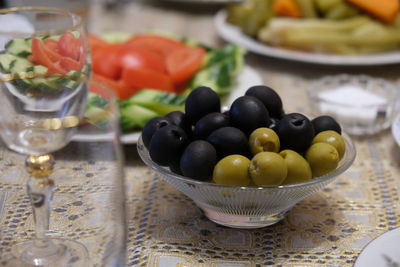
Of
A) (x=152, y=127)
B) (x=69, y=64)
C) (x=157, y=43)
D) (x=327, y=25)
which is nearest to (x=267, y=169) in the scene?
(x=152, y=127)

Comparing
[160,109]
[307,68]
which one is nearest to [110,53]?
[160,109]

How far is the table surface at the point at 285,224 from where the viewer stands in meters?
0.50

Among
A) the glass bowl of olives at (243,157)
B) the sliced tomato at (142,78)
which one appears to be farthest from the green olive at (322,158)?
the sliced tomato at (142,78)

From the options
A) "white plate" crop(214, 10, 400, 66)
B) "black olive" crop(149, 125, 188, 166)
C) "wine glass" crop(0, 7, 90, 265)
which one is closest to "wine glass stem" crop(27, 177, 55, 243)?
"wine glass" crop(0, 7, 90, 265)

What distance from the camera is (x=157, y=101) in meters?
0.73

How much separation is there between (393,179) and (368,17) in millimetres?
521

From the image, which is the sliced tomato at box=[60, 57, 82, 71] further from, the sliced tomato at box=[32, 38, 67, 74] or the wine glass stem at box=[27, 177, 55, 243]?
the wine glass stem at box=[27, 177, 55, 243]

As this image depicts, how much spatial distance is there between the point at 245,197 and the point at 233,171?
3 cm

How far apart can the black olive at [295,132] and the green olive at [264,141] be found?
0.01 m

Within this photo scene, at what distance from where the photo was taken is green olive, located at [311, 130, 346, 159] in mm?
527

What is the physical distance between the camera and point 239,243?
0.52m

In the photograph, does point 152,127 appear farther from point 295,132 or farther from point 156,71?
point 156,71

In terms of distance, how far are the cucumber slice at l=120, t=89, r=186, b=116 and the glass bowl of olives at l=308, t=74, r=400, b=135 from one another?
214mm

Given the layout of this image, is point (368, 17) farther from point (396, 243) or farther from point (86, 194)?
point (86, 194)
